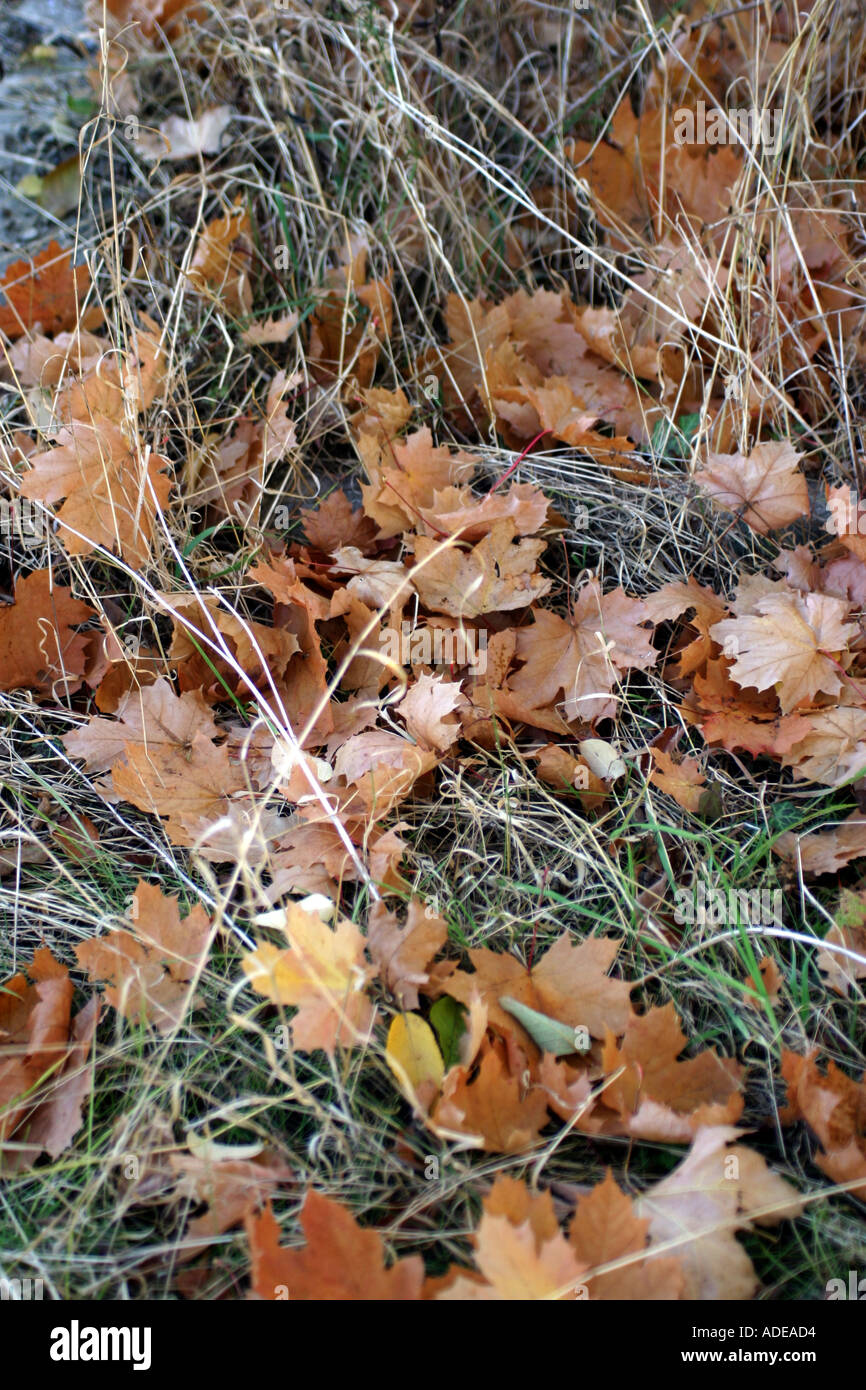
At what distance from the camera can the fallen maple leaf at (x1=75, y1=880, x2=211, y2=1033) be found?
1.33 metres

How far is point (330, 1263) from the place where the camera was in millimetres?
1023

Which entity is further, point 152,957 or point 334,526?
point 334,526

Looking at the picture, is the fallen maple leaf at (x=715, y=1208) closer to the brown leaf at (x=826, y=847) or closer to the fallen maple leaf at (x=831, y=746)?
the brown leaf at (x=826, y=847)

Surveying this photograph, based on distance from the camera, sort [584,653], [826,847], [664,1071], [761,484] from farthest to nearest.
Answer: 1. [761,484]
2. [584,653]
3. [826,847]
4. [664,1071]

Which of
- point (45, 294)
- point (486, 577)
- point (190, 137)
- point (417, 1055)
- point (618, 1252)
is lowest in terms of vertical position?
point (618, 1252)

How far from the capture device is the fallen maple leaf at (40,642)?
1756 mm

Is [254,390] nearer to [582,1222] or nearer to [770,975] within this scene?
[770,975]

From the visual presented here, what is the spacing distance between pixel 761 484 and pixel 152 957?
139 cm

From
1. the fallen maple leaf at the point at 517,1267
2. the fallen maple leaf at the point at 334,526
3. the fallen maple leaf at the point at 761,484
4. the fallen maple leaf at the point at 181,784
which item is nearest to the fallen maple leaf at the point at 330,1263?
the fallen maple leaf at the point at 517,1267

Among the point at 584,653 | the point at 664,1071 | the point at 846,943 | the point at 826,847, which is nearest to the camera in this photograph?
the point at 664,1071

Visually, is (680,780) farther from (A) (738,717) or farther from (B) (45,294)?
(B) (45,294)

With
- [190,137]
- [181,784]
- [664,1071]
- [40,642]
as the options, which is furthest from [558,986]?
[190,137]

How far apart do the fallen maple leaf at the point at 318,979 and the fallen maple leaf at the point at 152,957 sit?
162 millimetres

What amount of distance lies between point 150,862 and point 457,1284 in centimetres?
86
